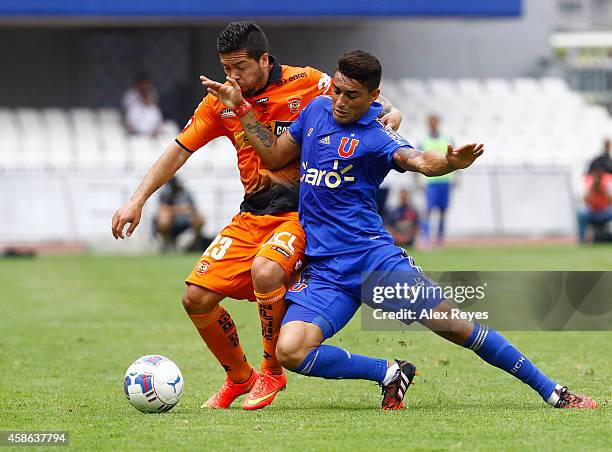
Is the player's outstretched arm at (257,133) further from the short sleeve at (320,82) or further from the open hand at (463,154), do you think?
the open hand at (463,154)

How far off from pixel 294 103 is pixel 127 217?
3.88 ft

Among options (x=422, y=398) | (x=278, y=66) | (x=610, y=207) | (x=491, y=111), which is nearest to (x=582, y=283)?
(x=422, y=398)

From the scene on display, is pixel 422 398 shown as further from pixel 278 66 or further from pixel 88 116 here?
pixel 88 116

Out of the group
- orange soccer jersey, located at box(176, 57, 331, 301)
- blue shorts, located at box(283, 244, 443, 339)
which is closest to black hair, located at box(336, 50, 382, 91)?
orange soccer jersey, located at box(176, 57, 331, 301)

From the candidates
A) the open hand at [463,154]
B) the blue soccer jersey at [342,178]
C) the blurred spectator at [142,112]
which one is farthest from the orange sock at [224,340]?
the blurred spectator at [142,112]

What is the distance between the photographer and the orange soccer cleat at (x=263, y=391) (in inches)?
280

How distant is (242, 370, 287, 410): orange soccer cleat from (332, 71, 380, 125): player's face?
1515 mm

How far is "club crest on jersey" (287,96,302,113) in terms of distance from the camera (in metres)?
7.38

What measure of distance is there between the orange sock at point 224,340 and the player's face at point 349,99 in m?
1.35

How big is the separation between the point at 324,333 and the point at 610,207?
52.4ft

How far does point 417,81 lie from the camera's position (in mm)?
28828

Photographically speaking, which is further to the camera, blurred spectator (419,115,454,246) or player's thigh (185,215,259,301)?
blurred spectator (419,115,454,246)

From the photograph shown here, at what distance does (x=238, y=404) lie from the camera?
7.58 m

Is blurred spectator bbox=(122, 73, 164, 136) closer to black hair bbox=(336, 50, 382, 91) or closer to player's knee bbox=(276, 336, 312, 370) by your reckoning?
black hair bbox=(336, 50, 382, 91)
